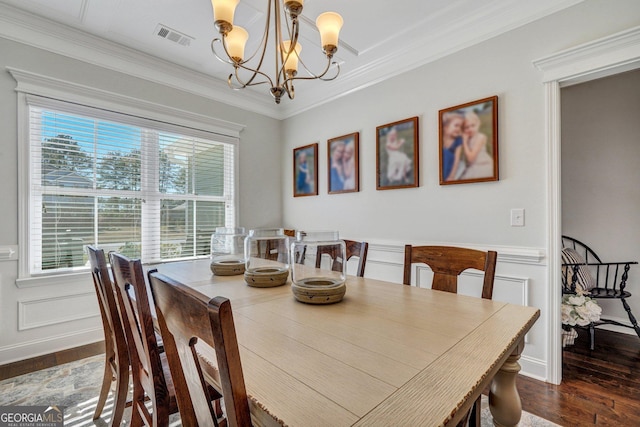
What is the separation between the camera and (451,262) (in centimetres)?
155

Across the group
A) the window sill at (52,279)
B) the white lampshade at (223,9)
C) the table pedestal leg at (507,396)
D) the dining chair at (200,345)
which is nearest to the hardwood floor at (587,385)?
the window sill at (52,279)

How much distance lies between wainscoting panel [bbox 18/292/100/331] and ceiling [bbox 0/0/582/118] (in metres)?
2.05

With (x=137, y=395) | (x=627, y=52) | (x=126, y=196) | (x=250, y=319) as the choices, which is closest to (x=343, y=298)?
(x=250, y=319)

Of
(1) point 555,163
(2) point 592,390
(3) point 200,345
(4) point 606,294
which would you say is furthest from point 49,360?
(4) point 606,294

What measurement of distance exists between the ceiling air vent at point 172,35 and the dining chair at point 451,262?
255 centimetres

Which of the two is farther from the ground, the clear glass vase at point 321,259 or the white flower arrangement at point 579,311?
the clear glass vase at point 321,259

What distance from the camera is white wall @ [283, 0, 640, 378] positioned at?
6.64 feet

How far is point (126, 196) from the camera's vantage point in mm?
2842

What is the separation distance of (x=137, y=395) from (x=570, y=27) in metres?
3.23

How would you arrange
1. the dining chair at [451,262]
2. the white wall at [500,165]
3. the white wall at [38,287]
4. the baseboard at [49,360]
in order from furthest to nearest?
the white wall at [38,287], the baseboard at [49,360], the white wall at [500,165], the dining chair at [451,262]

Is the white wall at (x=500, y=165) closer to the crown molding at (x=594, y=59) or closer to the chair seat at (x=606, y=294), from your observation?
the crown molding at (x=594, y=59)

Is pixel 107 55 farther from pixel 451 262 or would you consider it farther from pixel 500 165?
pixel 500 165

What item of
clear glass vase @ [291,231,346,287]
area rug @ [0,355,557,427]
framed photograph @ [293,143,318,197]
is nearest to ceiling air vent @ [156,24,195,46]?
framed photograph @ [293,143,318,197]

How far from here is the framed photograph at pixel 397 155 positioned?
8.81 ft
